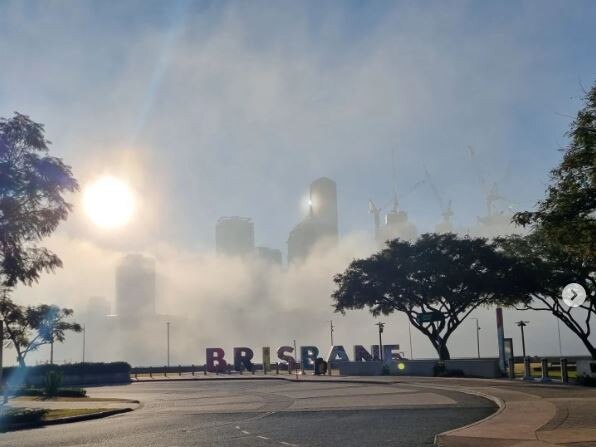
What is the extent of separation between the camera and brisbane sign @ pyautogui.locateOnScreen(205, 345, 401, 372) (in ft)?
237

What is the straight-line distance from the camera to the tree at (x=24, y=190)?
108 feet

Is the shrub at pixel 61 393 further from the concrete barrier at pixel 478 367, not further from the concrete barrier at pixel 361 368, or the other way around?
the concrete barrier at pixel 478 367

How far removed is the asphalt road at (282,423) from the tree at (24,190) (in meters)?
10.8

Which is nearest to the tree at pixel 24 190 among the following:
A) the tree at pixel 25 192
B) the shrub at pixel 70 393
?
the tree at pixel 25 192

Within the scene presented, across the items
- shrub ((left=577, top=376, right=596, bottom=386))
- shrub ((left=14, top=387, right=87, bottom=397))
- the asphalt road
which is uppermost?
shrub ((left=577, top=376, right=596, bottom=386))

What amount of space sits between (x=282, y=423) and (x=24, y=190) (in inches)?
768

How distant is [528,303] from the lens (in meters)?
59.0

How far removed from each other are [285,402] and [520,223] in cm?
1334

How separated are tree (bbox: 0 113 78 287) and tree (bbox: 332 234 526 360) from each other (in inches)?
1384

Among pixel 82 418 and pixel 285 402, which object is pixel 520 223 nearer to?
pixel 285 402

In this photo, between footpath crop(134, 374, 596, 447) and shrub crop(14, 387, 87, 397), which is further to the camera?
shrub crop(14, 387, 87, 397)

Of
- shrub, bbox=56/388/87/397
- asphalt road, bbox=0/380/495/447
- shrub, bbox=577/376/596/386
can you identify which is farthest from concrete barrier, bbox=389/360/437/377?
shrub, bbox=56/388/87/397

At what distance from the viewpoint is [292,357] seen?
261 ft

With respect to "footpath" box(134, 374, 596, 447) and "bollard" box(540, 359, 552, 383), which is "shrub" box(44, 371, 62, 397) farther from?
"bollard" box(540, 359, 552, 383)
